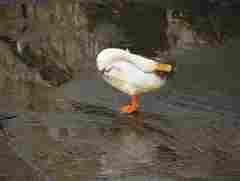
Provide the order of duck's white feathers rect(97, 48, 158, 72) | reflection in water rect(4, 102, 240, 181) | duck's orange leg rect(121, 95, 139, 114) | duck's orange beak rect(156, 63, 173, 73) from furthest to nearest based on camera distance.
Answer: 1. duck's orange leg rect(121, 95, 139, 114)
2. duck's white feathers rect(97, 48, 158, 72)
3. duck's orange beak rect(156, 63, 173, 73)
4. reflection in water rect(4, 102, 240, 181)

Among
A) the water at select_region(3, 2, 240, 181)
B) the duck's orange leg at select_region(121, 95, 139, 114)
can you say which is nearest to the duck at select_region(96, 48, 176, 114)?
the duck's orange leg at select_region(121, 95, 139, 114)

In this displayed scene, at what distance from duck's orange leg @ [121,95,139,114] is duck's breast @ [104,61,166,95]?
0.15 meters

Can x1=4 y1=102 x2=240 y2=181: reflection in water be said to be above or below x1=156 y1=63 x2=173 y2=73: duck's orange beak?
below

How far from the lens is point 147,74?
6.61 metres

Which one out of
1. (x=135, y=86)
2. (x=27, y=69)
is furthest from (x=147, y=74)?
(x=27, y=69)

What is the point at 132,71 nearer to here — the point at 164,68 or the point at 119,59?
the point at 119,59

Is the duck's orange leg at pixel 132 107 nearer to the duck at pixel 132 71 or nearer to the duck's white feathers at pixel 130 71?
Answer: the duck at pixel 132 71

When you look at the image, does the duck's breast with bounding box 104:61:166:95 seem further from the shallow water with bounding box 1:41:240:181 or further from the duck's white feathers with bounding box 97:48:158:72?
the shallow water with bounding box 1:41:240:181

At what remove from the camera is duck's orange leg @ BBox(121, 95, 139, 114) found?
6.79m

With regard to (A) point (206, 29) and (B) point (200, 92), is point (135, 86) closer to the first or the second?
(B) point (200, 92)

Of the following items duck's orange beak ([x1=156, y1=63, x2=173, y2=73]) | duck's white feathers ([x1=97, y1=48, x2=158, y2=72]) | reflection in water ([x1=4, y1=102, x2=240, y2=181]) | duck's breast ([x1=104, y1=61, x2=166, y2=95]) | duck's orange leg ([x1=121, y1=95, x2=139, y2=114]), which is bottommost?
reflection in water ([x1=4, y1=102, x2=240, y2=181])

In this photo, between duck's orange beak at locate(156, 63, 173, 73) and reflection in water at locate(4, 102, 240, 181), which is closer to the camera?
reflection in water at locate(4, 102, 240, 181)

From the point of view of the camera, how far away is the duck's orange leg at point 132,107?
6789 millimetres

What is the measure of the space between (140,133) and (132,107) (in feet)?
1.79
